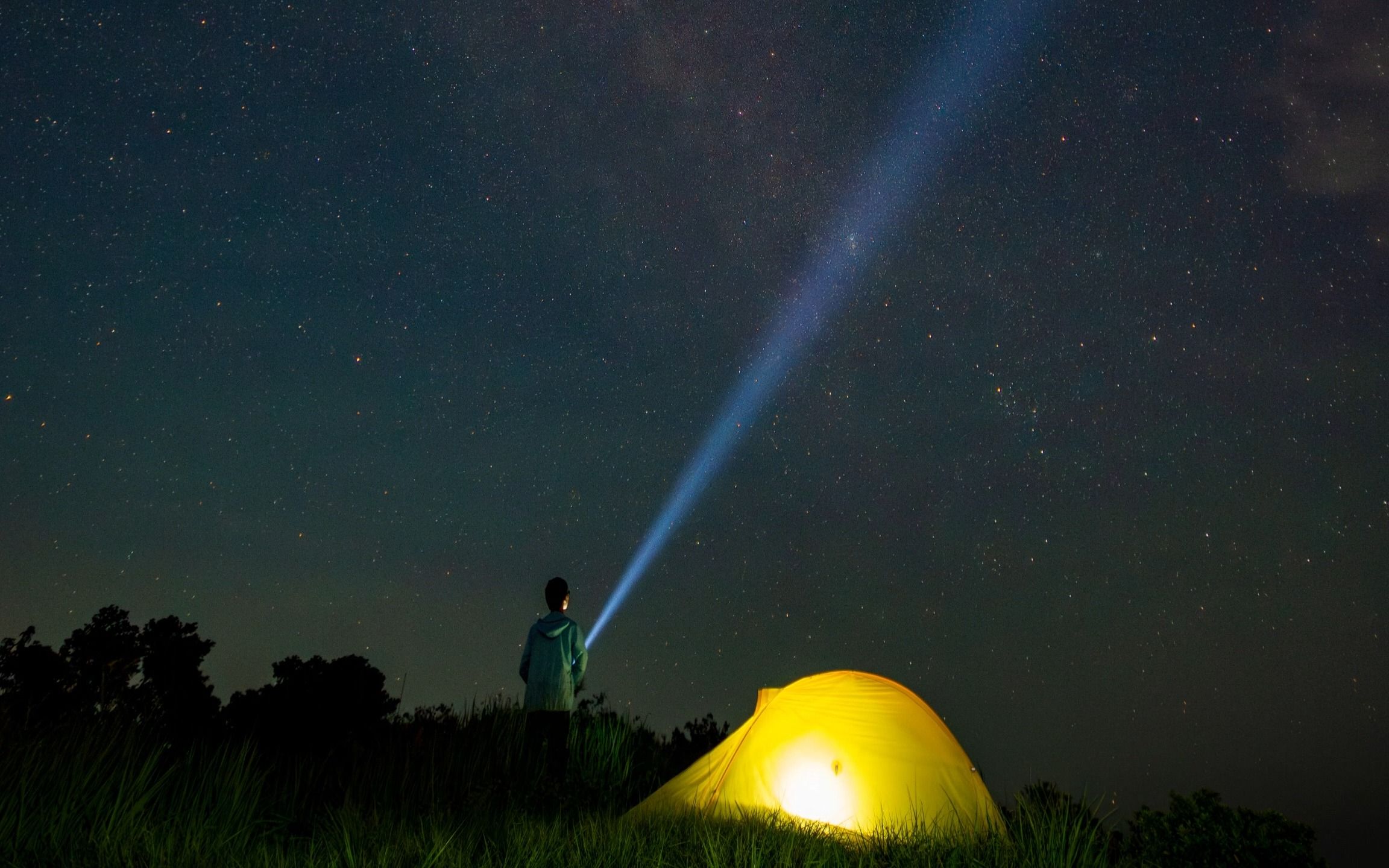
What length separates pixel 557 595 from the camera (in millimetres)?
8789

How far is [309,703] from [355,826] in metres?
16.1

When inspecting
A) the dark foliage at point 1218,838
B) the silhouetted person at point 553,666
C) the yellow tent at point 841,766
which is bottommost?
the dark foliage at point 1218,838

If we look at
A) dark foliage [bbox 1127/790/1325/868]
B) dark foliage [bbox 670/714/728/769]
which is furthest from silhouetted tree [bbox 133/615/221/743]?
dark foliage [bbox 1127/790/1325/868]

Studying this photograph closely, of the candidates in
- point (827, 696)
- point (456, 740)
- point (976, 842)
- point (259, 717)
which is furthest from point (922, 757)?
point (259, 717)

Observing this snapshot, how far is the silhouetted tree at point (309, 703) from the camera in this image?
19719 millimetres

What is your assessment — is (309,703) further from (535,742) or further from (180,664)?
(535,742)

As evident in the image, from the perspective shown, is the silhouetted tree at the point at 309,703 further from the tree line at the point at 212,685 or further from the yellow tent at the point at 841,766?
the yellow tent at the point at 841,766

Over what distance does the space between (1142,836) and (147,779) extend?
327 inches

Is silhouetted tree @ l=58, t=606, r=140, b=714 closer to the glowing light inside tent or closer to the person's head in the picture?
the person's head

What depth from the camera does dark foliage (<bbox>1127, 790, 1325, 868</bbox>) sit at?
7.26 metres

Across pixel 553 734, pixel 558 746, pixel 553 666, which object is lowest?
pixel 558 746

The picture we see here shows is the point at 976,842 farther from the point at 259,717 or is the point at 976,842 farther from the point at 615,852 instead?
the point at 259,717

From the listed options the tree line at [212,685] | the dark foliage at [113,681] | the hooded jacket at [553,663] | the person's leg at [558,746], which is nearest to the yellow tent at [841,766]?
the person's leg at [558,746]

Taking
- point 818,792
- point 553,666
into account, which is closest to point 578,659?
point 553,666
